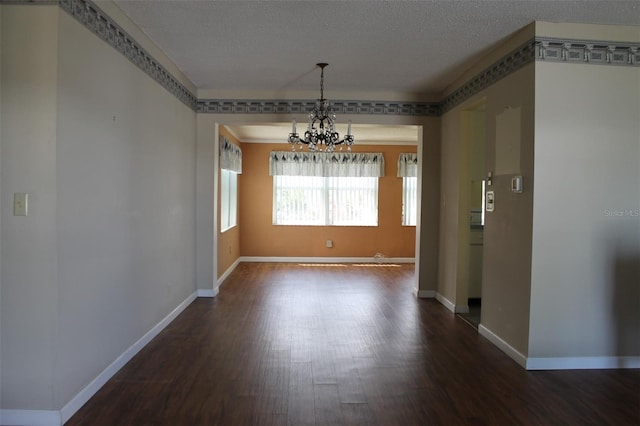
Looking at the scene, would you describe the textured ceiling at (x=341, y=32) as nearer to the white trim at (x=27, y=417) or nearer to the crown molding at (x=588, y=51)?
the crown molding at (x=588, y=51)

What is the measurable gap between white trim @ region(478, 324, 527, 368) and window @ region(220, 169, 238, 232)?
12.9ft

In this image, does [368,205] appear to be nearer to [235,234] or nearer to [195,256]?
[235,234]

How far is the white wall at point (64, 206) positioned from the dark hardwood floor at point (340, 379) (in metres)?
0.36

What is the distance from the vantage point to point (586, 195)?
317 cm

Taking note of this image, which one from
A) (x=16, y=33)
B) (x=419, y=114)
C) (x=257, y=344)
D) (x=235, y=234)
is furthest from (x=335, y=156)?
(x=16, y=33)

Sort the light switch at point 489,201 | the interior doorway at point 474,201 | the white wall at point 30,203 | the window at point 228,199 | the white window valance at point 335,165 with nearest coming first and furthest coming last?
the white wall at point 30,203
the light switch at point 489,201
the interior doorway at point 474,201
the window at point 228,199
the white window valance at point 335,165

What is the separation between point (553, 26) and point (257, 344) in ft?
11.4

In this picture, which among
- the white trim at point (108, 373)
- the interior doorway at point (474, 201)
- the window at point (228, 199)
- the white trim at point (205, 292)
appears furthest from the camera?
the window at point (228, 199)

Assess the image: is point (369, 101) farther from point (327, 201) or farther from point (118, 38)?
point (327, 201)

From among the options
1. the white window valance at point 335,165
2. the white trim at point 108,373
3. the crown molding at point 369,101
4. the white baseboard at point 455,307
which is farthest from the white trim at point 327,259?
the white trim at point 108,373

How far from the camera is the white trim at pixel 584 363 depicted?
320cm

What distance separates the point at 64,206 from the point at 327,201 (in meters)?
6.52

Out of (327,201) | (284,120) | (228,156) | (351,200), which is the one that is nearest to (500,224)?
(284,120)

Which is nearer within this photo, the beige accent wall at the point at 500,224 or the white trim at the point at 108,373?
the white trim at the point at 108,373
